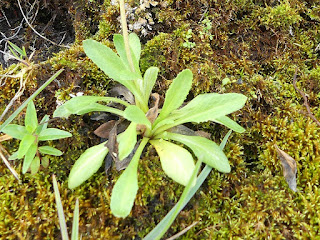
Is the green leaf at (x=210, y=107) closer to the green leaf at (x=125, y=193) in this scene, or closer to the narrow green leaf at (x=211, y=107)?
the narrow green leaf at (x=211, y=107)

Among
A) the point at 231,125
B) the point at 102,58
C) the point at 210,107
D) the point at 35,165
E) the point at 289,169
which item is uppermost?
the point at 102,58

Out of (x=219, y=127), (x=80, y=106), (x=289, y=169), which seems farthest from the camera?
(x=219, y=127)

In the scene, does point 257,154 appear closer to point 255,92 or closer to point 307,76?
point 255,92

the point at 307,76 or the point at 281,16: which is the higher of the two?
the point at 281,16

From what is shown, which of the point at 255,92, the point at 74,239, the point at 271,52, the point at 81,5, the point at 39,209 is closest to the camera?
the point at 74,239

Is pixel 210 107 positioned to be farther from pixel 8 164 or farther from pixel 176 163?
pixel 8 164

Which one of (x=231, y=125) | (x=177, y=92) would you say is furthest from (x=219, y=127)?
(x=177, y=92)

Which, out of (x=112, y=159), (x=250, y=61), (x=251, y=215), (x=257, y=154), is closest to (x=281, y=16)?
(x=250, y=61)
